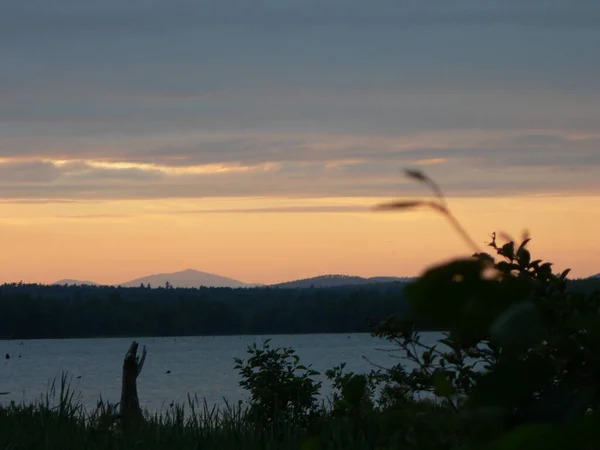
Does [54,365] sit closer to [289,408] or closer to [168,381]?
[168,381]

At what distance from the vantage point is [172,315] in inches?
6014

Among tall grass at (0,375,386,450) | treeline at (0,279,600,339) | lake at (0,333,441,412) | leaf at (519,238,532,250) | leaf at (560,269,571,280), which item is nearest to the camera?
leaf at (560,269,571,280)

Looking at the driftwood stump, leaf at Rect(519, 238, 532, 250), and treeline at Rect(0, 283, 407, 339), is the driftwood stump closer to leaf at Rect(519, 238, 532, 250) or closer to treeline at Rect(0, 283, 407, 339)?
leaf at Rect(519, 238, 532, 250)

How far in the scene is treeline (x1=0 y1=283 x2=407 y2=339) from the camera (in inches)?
5404

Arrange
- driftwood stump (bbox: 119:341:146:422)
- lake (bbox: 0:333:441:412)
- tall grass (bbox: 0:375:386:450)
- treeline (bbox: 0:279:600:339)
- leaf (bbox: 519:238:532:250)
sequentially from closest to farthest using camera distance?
leaf (bbox: 519:238:532:250) < tall grass (bbox: 0:375:386:450) < driftwood stump (bbox: 119:341:146:422) < lake (bbox: 0:333:441:412) < treeline (bbox: 0:279:600:339)

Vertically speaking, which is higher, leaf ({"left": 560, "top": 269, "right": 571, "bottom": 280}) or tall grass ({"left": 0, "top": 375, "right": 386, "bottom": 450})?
leaf ({"left": 560, "top": 269, "right": 571, "bottom": 280})

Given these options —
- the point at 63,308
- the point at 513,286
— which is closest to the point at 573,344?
the point at 513,286

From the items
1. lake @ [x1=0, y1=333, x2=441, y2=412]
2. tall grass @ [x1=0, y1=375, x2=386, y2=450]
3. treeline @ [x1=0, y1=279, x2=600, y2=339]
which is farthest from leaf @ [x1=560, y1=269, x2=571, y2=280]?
treeline @ [x1=0, y1=279, x2=600, y2=339]

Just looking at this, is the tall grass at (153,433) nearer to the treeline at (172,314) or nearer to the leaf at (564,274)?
the leaf at (564,274)

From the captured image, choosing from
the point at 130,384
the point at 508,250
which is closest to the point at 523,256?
the point at 508,250

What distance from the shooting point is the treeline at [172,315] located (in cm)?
13725

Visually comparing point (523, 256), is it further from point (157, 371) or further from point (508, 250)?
point (157, 371)

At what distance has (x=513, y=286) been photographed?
2.69 ft

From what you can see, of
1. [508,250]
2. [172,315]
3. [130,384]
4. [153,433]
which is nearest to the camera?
[508,250]
